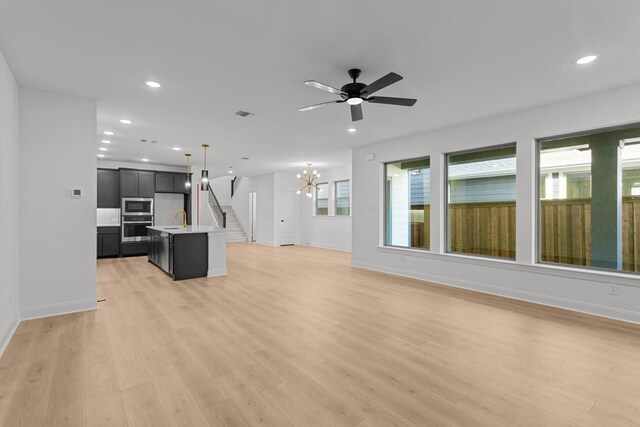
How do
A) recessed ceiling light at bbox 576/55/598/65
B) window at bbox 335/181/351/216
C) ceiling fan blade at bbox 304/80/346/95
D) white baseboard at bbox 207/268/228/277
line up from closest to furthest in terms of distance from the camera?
ceiling fan blade at bbox 304/80/346/95, recessed ceiling light at bbox 576/55/598/65, white baseboard at bbox 207/268/228/277, window at bbox 335/181/351/216

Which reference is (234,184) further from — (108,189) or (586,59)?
(586,59)

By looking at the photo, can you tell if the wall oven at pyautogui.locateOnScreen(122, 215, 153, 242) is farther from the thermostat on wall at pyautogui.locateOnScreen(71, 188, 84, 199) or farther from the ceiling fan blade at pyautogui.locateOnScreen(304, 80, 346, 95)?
the ceiling fan blade at pyautogui.locateOnScreen(304, 80, 346, 95)

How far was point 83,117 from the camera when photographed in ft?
13.7

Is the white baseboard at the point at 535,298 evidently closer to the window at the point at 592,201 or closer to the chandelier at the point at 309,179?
the window at the point at 592,201

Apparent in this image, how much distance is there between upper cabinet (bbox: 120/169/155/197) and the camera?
866cm

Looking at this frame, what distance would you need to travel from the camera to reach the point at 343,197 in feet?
36.4

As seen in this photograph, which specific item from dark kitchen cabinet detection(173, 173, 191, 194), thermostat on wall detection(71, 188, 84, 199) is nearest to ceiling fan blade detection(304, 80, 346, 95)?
thermostat on wall detection(71, 188, 84, 199)

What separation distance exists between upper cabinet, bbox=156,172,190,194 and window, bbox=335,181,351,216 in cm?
497

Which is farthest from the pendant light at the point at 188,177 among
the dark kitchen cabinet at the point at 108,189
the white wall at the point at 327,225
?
the white wall at the point at 327,225

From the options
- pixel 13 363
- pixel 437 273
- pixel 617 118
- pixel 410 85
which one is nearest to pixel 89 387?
pixel 13 363

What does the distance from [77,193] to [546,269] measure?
6478 millimetres

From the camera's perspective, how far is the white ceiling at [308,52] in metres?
2.39

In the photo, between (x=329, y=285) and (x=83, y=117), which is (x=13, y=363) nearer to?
(x=83, y=117)

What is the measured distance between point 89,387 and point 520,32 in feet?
14.6
